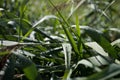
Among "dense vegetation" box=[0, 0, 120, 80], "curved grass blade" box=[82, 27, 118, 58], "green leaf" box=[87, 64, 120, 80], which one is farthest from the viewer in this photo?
"curved grass blade" box=[82, 27, 118, 58]

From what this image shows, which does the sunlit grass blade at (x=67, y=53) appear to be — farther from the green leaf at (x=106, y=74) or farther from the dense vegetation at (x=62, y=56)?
the green leaf at (x=106, y=74)

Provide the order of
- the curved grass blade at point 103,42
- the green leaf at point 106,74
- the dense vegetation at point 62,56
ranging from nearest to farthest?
the green leaf at point 106,74
the dense vegetation at point 62,56
the curved grass blade at point 103,42

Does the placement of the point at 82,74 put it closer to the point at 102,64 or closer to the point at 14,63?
the point at 102,64

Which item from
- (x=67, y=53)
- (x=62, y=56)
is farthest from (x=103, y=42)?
(x=62, y=56)

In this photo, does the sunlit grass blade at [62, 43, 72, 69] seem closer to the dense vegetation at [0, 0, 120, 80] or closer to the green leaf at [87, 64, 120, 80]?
the dense vegetation at [0, 0, 120, 80]

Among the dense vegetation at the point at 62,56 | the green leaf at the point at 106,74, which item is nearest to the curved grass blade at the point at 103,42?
the dense vegetation at the point at 62,56

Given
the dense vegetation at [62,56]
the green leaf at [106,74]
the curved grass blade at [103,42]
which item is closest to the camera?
the green leaf at [106,74]

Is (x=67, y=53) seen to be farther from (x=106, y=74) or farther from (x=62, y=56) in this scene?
(x=106, y=74)

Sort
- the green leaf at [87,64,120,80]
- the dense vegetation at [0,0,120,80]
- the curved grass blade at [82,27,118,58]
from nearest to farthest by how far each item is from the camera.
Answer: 1. the green leaf at [87,64,120,80]
2. the dense vegetation at [0,0,120,80]
3. the curved grass blade at [82,27,118,58]

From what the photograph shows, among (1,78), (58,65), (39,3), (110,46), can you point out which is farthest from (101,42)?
(39,3)

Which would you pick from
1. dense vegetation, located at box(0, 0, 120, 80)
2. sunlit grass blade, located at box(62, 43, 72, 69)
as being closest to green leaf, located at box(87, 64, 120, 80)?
dense vegetation, located at box(0, 0, 120, 80)

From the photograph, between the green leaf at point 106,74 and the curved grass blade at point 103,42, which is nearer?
the green leaf at point 106,74

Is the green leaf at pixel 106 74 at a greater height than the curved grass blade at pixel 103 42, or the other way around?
the curved grass blade at pixel 103 42
